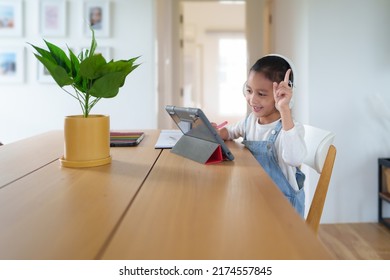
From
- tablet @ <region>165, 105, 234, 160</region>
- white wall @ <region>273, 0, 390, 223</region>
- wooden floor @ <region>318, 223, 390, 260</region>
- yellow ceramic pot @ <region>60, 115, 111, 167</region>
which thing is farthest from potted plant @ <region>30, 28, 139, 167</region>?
white wall @ <region>273, 0, 390, 223</region>

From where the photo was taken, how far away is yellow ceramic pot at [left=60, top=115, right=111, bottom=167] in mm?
910

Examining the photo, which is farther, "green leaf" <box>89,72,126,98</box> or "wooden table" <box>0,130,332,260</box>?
"green leaf" <box>89,72,126,98</box>

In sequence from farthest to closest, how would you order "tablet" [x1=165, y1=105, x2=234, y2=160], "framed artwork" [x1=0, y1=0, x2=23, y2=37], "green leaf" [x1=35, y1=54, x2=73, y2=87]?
"framed artwork" [x1=0, y1=0, x2=23, y2=37]
"tablet" [x1=165, y1=105, x2=234, y2=160]
"green leaf" [x1=35, y1=54, x2=73, y2=87]

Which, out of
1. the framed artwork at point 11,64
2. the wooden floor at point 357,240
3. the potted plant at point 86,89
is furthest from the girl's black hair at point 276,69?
the framed artwork at point 11,64

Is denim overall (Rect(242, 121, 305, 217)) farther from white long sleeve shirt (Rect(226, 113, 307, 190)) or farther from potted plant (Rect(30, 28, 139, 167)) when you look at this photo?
potted plant (Rect(30, 28, 139, 167))

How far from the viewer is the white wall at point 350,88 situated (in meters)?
2.45

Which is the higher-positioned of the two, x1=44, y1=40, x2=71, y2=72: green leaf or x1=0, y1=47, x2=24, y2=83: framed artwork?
x1=0, y1=47, x2=24, y2=83: framed artwork

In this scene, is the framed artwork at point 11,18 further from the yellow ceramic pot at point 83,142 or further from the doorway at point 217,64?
the doorway at point 217,64

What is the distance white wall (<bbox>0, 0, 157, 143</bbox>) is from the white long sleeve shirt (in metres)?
1.80

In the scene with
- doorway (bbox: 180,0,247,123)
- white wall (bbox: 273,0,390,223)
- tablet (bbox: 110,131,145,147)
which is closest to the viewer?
tablet (bbox: 110,131,145,147)

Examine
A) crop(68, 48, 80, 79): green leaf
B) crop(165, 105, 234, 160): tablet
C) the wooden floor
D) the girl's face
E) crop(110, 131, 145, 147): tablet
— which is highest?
crop(68, 48, 80, 79): green leaf
